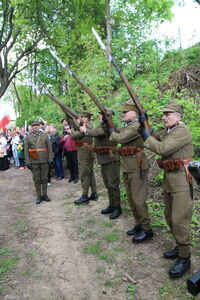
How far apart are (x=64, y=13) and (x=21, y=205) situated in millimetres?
13693

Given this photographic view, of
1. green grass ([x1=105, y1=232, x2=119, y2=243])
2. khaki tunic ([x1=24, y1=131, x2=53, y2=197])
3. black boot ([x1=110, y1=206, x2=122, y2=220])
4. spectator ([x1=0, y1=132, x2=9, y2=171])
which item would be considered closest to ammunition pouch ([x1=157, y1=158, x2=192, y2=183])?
green grass ([x1=105, y1=232, x2=119, y2=243])

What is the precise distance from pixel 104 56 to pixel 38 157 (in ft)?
16.6

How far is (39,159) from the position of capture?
269 inches

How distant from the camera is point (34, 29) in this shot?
1612cm

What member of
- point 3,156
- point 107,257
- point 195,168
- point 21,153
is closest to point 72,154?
point 21,153

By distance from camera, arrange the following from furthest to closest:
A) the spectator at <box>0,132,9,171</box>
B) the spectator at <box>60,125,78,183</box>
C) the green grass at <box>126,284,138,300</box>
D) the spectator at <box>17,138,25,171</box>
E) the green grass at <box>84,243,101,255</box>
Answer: the spectator at <box>0,132,9,171</box> → the spectator at <box>17,138,25,171</box> → the spectator at <box>60,125,78,183</box> → the green grass at <box>84,243,101,255</box> → the green grass at <box>126,284,138,300</box>

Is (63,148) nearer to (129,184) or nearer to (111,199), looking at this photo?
(111,199)

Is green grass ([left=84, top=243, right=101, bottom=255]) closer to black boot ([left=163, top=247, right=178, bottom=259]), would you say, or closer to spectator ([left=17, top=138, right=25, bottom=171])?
black boot ([left=163, top=247, right=178, bottom=259])

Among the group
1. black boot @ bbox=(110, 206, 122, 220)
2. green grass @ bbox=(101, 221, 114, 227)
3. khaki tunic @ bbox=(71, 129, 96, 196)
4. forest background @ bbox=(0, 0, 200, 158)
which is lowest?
green grass @ bbox=(101, 221, 114, 227)

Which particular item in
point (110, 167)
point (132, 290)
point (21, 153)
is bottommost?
point (132, 290)

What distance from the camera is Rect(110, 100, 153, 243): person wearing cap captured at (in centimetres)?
407

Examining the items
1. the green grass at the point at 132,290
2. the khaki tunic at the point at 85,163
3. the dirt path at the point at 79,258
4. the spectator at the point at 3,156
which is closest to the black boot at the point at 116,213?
the dirt path at the point at 79,258

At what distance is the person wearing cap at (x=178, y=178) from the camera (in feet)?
10.3

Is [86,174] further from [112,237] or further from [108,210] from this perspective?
[112,237]
